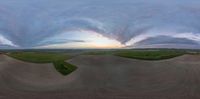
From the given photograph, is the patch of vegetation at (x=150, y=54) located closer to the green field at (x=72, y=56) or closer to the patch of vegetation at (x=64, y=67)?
the green field at (x=72, y=56)

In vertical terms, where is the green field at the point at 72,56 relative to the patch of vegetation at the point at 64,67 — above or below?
above

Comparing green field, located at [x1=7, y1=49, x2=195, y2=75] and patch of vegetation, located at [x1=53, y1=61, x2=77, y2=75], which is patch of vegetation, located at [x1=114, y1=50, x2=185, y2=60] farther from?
patch of vegetation, located at [x1=53, y1=61, x2=77, y2=75]

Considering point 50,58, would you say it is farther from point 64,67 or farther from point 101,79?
point 101,79

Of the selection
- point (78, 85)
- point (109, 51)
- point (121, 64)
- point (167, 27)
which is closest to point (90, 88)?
point (78, 85)

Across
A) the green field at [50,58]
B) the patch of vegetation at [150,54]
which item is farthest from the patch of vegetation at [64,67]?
the patch of vegetation at [150,54]

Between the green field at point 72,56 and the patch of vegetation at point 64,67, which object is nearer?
the green field at point 72,56

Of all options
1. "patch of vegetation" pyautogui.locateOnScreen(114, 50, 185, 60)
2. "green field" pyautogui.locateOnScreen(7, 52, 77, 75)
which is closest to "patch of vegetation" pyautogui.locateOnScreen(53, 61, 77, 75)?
"green field" pyautogui.locateOnScreen(7, 52, 77, 75)

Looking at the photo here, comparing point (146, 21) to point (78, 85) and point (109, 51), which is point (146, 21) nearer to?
point (109, 51)
